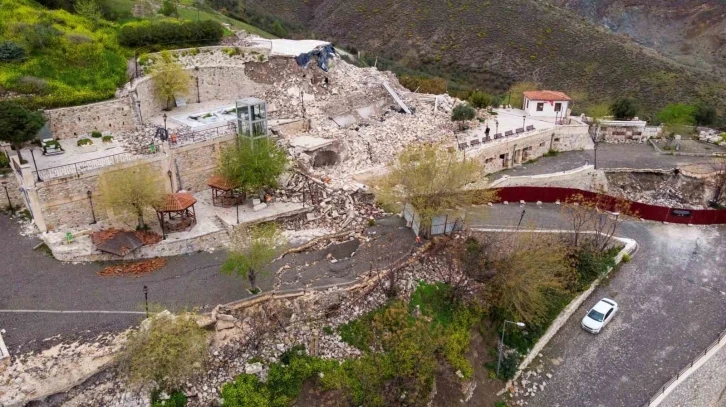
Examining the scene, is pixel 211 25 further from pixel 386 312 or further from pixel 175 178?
pixel 386 312

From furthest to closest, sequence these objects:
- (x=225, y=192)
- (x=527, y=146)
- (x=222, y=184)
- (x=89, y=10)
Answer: (x=527, y=146) → (x=89, y=10) → (x=225, y=192) → (x=222, y=184)

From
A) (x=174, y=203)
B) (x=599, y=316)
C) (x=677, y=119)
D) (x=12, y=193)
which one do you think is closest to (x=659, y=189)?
(x=677, y=119)

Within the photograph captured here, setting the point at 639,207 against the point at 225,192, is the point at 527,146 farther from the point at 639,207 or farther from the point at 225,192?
the point at 225,192

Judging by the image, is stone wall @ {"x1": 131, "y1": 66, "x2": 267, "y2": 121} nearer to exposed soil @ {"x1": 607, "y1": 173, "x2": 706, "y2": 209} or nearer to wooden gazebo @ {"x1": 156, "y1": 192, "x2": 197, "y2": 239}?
wooden gazebo @ {"x1": 156, "y1": 192, "x2": 197, "y2": 239}

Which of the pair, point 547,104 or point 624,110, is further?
point 624,110

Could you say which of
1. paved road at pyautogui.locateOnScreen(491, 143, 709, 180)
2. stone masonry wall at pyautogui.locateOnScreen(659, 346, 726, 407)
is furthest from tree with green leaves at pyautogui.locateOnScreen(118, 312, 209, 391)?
paved road at pyautogui.locateOnScreen(491, 143, 709, 180)

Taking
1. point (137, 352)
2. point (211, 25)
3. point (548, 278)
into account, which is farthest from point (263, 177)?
point (211, 25)
